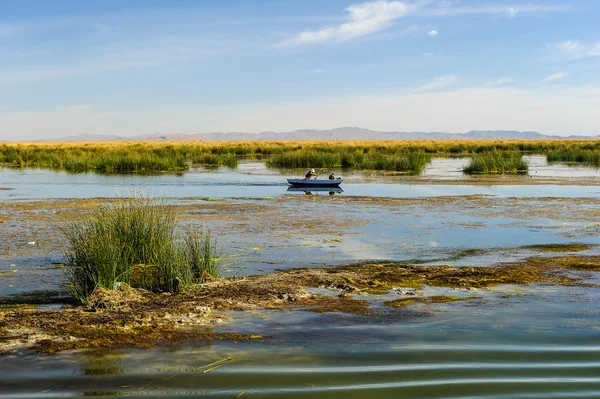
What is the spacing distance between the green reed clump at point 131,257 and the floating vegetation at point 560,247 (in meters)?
5.67

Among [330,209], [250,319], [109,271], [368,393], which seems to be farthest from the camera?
[330,209]

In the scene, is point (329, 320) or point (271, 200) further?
point (271, 200)

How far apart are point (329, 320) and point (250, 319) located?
81 centimetres

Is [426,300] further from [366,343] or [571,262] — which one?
[571,262]

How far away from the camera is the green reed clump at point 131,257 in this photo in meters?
7.79

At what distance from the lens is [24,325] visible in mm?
6586

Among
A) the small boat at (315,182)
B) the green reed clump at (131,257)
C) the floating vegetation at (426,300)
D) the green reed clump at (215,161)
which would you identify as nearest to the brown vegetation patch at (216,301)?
the floating vegetation at (426,300)

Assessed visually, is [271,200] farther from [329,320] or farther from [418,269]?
[329,320]

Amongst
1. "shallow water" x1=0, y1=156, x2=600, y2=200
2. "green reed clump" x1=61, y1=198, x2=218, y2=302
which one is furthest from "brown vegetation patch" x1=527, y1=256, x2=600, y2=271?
"shallow water" x1=0, y1=156, x2=600, y2=200

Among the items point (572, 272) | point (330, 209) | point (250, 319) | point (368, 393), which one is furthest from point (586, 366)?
point (330, 209)

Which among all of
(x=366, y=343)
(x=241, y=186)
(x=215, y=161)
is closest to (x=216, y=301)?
(x=366, y=343)

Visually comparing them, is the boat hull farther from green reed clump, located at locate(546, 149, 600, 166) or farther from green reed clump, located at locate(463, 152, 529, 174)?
green reed clump, located at locate(546, 149, 600, 166)

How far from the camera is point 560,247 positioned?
11.5 metres

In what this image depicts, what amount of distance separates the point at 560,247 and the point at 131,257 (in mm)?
7178
